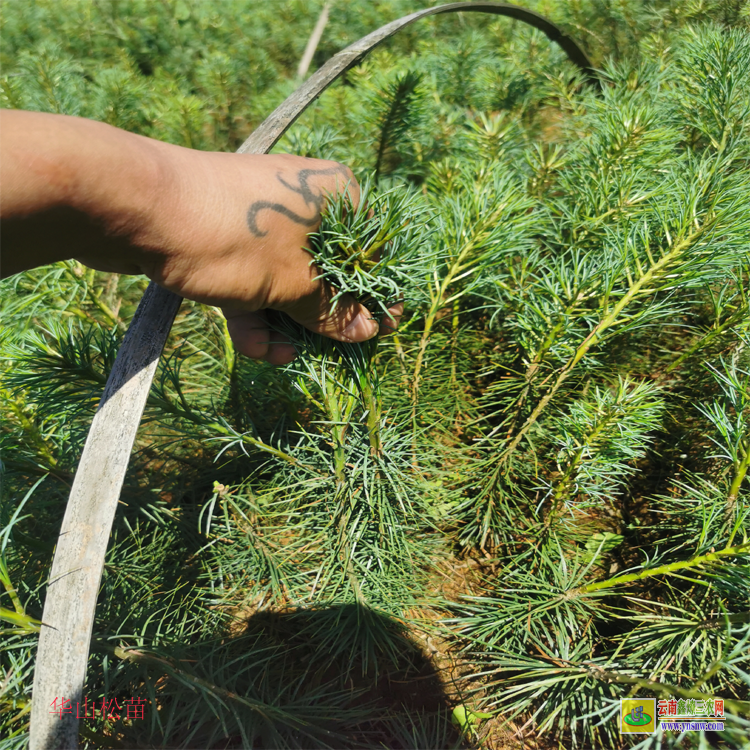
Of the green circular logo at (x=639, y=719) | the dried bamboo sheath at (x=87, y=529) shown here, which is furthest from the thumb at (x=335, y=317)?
the green circular logo at (x=639, y=719)

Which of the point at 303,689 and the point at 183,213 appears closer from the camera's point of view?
the point at 183,213

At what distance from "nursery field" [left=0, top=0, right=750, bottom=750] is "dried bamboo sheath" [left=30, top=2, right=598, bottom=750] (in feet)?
0.33

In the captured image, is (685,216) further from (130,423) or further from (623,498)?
(130,423)

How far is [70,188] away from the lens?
1.67 feet

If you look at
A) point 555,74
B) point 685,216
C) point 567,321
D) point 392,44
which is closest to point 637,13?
point 555,74

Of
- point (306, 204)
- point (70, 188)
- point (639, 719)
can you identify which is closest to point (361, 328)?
point (306, 204)

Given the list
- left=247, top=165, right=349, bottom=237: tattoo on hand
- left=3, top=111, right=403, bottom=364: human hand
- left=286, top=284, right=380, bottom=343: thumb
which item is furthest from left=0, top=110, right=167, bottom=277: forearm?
left=286, top=284, right=380, bottom=343: thumb

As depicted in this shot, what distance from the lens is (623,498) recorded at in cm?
104

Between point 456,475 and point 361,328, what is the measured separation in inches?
16.6

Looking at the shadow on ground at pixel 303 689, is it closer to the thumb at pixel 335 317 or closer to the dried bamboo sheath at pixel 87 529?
the dried bamboo sheath at pixel 87 529

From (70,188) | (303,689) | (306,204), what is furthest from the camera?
(303,689)

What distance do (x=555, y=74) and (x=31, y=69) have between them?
5.47 feet

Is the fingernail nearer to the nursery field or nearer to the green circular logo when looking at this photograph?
the nursery field

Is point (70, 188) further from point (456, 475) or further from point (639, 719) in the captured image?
point (639, 719)
